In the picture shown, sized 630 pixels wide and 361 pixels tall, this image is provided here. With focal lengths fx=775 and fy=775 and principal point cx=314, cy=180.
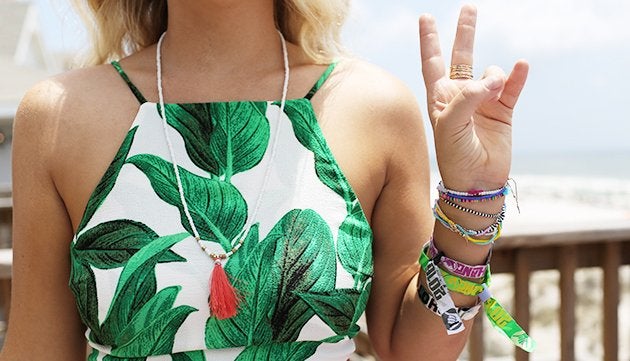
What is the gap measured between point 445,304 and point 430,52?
0.43 metres

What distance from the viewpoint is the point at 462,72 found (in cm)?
128

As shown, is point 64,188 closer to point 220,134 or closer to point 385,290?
point 220,134

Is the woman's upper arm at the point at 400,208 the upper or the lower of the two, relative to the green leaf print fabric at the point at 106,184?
lower

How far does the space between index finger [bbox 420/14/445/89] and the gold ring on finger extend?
21 mm

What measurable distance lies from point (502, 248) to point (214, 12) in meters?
1.30

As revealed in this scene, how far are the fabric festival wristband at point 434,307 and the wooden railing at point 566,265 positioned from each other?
1.03 metres

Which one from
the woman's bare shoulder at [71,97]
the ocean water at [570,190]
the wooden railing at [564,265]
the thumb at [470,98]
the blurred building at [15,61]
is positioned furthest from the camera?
the ocean water at [570,190]

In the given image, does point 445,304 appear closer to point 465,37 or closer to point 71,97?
point 465,37

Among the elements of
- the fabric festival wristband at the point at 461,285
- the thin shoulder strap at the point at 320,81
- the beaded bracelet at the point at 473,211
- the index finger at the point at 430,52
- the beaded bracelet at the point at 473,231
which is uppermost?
the index finger at the point at 430,52

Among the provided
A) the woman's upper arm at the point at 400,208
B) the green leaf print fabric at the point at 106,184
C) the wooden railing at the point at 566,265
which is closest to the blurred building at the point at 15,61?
the wooden railing at the point at 566,265

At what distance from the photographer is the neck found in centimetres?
147

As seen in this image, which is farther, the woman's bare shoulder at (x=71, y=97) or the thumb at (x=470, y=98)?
the woman's bare shoulder at (x=71, y=97)

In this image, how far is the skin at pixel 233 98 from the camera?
53.6 inches

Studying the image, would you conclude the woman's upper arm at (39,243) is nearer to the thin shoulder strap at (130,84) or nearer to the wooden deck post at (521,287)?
the thin shoulder strap at (130,84)
